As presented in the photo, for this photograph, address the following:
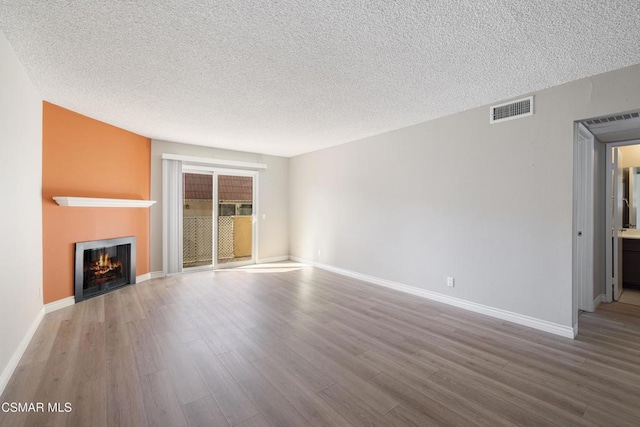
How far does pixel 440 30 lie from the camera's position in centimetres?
198

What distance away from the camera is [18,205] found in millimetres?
2508

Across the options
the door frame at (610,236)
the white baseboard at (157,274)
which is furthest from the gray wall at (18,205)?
the door frame at (610,236)

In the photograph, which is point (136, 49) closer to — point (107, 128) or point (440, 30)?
point (440, 30)

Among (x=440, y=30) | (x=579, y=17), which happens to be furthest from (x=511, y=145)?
(x=440, y=30)

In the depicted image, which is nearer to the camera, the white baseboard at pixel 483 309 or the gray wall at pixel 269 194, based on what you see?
the white baseboard at pixel 483 309

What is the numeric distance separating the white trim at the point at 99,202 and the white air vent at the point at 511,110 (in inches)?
213

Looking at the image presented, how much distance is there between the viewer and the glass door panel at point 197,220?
558 centimetres

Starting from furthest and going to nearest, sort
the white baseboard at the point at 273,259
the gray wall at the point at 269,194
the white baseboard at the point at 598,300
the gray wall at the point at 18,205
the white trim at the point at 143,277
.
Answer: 1. the white baseboard at the point at 273,259
2. the gray wall at the point at 269,194
3. the white trim at the point at 143,277
4. the white baseboard at the point at 598,300
5. the gray wall at the point at 18,205

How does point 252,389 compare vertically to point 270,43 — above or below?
below

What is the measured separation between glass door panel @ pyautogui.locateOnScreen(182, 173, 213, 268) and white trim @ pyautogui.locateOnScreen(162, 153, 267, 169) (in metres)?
0.30

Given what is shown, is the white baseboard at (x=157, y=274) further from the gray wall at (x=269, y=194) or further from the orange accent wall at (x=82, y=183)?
the gray wall at (x=269, y=194)

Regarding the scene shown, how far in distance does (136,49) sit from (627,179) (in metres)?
7.65

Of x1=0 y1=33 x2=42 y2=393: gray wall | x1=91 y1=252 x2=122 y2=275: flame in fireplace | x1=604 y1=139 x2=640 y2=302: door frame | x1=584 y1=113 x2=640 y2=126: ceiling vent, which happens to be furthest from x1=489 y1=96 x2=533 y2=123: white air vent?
x1=91 y1=252 x2=122 y2=275: flame in fireplace

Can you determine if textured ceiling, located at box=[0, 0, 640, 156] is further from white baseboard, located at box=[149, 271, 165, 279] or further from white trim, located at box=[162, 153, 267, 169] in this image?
white baseboard, located at box=[149, 271, 165, 279]
